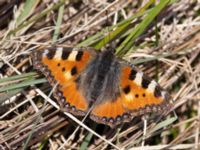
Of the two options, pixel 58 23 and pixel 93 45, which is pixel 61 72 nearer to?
pixel 93 45

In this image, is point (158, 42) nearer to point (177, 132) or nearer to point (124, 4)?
point (124, 4)

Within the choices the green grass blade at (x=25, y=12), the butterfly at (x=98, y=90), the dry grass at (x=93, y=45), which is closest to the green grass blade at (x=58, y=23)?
the dry grass at (x=93, y=45)

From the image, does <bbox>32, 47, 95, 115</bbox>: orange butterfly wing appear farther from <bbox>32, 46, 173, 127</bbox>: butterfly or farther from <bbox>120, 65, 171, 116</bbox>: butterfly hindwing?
<bbox>120, 65, 171, 116</bbox>: butterfly hindwing

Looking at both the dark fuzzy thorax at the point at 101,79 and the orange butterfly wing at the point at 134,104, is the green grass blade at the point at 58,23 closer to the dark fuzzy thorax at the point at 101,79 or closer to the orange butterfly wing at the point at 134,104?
the dark fuzzy thorax at the point at 101,79

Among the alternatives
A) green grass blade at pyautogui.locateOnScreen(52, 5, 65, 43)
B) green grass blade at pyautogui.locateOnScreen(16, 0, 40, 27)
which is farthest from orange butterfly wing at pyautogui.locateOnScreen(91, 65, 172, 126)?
green grass blade at pyautogui.locateOnScreen(16, 0, 40, 27)

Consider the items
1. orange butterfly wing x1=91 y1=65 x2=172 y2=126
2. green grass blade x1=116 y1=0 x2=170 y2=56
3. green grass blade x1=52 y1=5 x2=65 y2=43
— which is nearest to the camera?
orange butterfly wing x1=91 y1=65 x2=172 y2=126

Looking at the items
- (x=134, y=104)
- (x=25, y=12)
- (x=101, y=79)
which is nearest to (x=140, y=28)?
(x=101, y=79)

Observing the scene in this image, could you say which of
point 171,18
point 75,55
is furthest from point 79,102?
point 171,18
